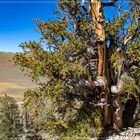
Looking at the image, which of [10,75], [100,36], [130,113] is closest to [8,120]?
[130,113]

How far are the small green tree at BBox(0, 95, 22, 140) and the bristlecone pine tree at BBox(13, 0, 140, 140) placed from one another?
7.13m

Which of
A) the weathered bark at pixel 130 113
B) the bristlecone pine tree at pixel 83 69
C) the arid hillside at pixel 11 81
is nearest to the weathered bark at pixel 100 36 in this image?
the bristlecone pine tree at pixel 83 69

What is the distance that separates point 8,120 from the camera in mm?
21500

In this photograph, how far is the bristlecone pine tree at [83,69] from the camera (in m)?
13.1

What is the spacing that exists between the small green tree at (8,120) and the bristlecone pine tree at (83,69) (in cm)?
713

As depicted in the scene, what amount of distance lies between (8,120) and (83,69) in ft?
33.6

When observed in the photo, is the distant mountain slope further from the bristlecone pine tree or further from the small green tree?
the bristlecone pine tree

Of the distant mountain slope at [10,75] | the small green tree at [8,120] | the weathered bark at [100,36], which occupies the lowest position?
the small green tree at [8,120]

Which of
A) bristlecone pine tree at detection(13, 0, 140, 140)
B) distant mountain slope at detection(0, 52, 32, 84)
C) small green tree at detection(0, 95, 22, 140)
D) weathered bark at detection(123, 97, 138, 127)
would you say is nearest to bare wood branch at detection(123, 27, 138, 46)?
bristlecone pine tree at detection(13, 0, 140, 140)

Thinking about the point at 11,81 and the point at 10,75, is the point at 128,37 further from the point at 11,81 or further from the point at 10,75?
the point at 10,75

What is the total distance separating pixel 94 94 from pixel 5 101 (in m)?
8.49

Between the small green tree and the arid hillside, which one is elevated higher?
the arid hillside

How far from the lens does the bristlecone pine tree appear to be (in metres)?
13.1

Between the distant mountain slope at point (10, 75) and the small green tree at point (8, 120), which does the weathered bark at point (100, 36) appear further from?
the distant mountain slope at point (10, 75)
